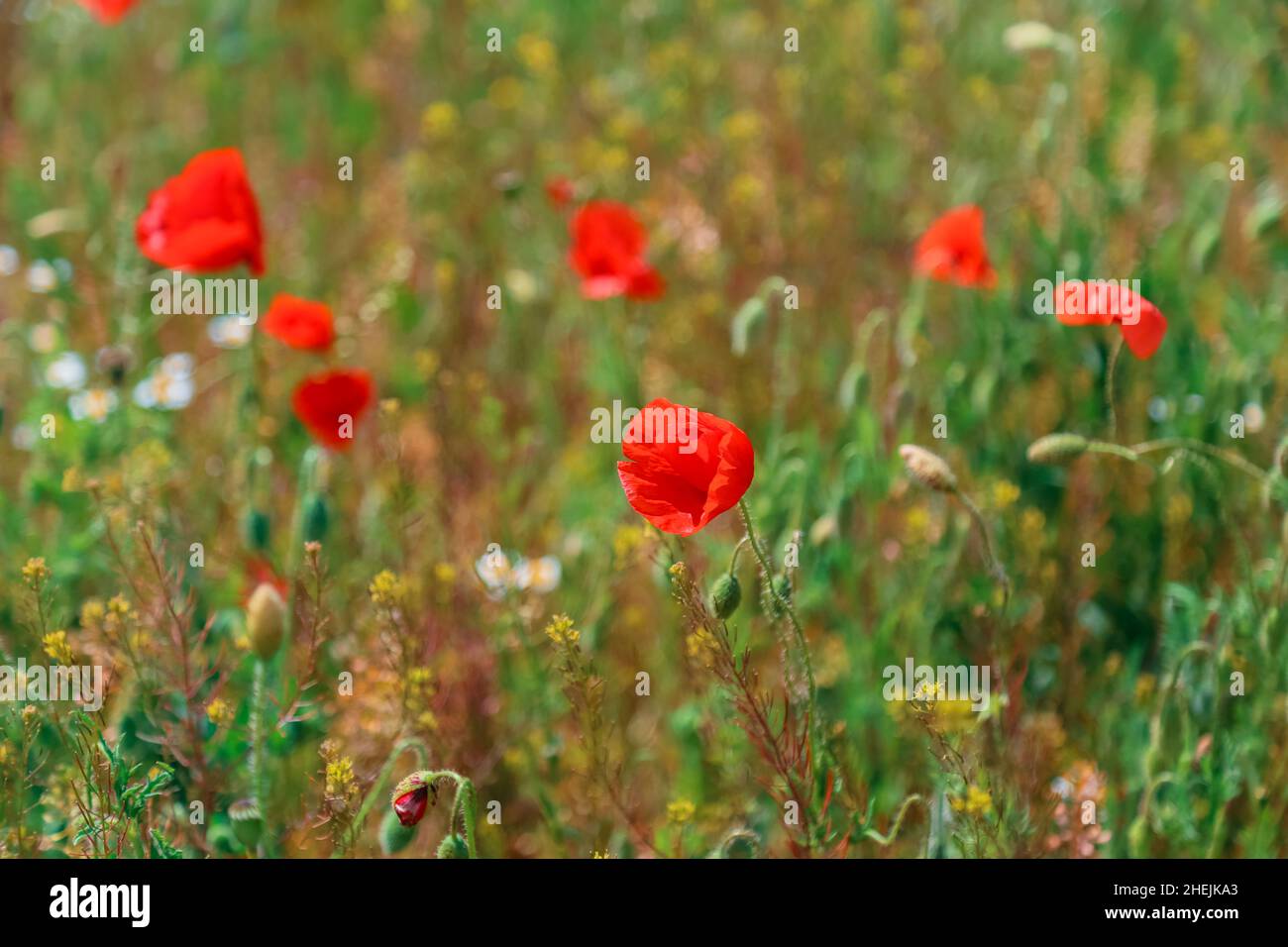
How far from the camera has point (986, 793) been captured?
182cm

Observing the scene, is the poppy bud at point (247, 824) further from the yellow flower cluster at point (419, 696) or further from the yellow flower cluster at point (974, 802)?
the yellow flower cluster at point (974, 802)

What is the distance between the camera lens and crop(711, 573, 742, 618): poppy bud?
5.87 feet

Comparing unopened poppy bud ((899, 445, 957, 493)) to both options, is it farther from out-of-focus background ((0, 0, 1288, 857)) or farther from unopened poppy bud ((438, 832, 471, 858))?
unopened poppy bud ((438, 832, 471, 858))

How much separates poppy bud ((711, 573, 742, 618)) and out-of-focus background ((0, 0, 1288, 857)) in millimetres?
146

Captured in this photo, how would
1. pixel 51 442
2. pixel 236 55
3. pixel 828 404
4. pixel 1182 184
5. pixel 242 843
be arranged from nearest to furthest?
pixel 242 843, pixel 51 442, pixel 828 404, pixel 1182 184, pixel 236 55

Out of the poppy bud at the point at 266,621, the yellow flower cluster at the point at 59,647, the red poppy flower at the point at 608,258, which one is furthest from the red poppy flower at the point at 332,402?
the yellow flower cluster at the point at 59,647

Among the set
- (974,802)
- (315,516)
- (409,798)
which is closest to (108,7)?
(315,516)

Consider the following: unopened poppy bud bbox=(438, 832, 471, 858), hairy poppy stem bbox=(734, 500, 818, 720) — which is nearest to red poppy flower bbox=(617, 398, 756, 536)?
hairy poppy stem bbox=(734, 500, 818, 720)

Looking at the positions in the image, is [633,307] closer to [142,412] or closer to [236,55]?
[142,412]

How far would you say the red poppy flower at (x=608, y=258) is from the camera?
267 centimetres

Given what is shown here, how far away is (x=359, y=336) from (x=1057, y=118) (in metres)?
1.86

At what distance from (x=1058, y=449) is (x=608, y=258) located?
3.47 feet

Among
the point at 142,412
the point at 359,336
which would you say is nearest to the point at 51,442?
the point at 142,412

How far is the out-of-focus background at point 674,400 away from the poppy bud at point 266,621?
6cm
